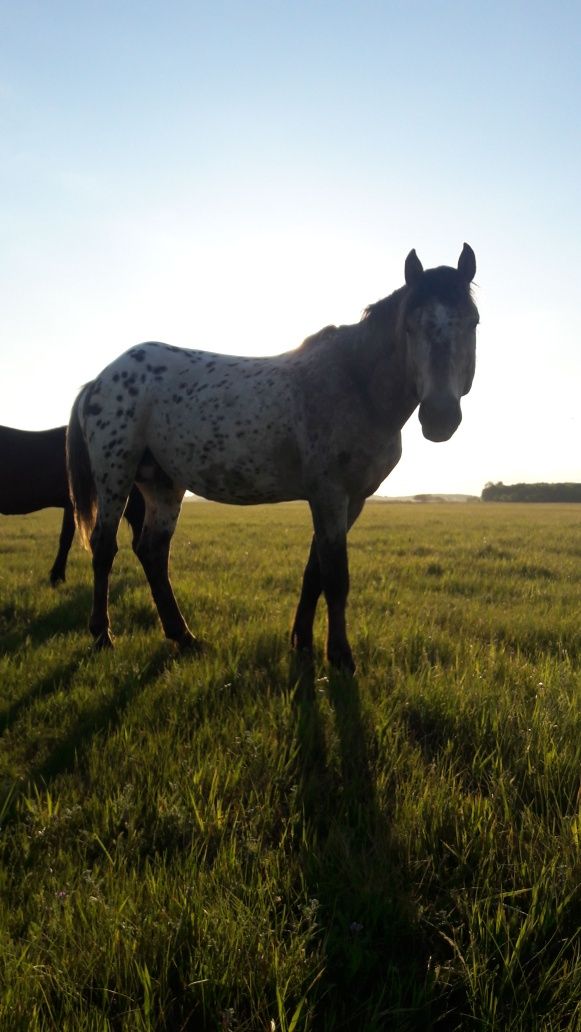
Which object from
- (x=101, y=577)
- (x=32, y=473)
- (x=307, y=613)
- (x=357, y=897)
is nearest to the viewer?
(x=357, y=897)

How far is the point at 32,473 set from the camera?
7.94 m

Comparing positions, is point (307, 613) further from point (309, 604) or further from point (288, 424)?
point (288, 424)

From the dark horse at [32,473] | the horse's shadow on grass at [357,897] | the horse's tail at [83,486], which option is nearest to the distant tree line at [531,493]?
the dark horse at [32,473]

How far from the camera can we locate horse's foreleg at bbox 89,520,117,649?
472cm

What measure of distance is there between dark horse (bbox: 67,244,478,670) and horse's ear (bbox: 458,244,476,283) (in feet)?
0.05

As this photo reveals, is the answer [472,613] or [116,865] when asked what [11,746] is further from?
[472,613]

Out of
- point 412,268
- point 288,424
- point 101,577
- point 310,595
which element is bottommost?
point 310,595

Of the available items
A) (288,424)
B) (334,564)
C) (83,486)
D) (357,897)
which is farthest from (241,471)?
(357,897)

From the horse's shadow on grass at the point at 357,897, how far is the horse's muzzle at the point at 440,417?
187cm

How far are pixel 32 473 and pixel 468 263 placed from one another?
6.35m

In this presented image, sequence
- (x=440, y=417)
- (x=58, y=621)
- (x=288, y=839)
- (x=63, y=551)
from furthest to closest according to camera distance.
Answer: (x=63, y=551) → (x=58, y=621) → (x=440, y=417) → (x=288, y=839)

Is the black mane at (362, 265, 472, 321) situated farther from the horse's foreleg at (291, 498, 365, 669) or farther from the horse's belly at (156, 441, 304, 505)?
the horse's foreleg at (291, 498, 365, 669)

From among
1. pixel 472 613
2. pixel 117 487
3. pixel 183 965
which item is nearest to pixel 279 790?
pixel 183 965

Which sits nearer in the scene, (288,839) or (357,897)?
(357,897)
